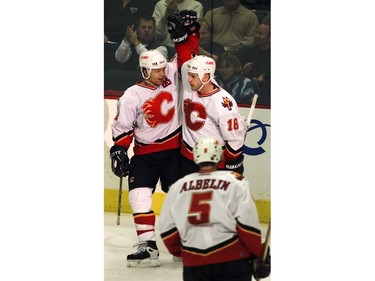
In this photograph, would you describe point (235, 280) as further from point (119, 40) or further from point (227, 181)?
point (119, 40)

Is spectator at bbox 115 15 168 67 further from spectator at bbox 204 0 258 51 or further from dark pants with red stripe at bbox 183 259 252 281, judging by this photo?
dark pants with red stripe at bbox 183 259 252 281

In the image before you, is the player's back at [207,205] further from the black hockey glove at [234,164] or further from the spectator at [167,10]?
the spectator at [167,10]

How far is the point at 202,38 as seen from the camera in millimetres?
7945

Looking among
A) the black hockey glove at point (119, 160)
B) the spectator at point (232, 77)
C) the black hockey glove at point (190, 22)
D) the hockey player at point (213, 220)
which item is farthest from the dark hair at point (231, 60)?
the hockey player at point (213, 220)

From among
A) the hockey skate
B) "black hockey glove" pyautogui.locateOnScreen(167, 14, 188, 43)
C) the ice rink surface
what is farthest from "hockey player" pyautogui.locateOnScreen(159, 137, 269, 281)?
"black hockey glove" pyautogui.locateOnScreen(167, 14, 188, 43)

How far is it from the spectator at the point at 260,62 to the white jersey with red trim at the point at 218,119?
250 mm

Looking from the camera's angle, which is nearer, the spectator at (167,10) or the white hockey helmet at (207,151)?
the white hockey helmet at (207,151)

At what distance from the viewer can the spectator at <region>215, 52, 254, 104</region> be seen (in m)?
7.85

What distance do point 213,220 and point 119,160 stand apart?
1.54 m

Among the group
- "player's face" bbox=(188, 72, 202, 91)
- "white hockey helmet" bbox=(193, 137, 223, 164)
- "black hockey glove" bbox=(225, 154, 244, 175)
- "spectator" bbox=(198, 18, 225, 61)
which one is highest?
"spectator" bbox=(198, 18, 225, 61)

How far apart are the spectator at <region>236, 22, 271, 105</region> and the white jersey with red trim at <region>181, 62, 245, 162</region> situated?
0.25m

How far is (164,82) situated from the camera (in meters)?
7.65

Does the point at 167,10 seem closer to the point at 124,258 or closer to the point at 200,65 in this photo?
the point at 200,65

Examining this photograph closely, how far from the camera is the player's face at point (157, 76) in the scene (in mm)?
7629
